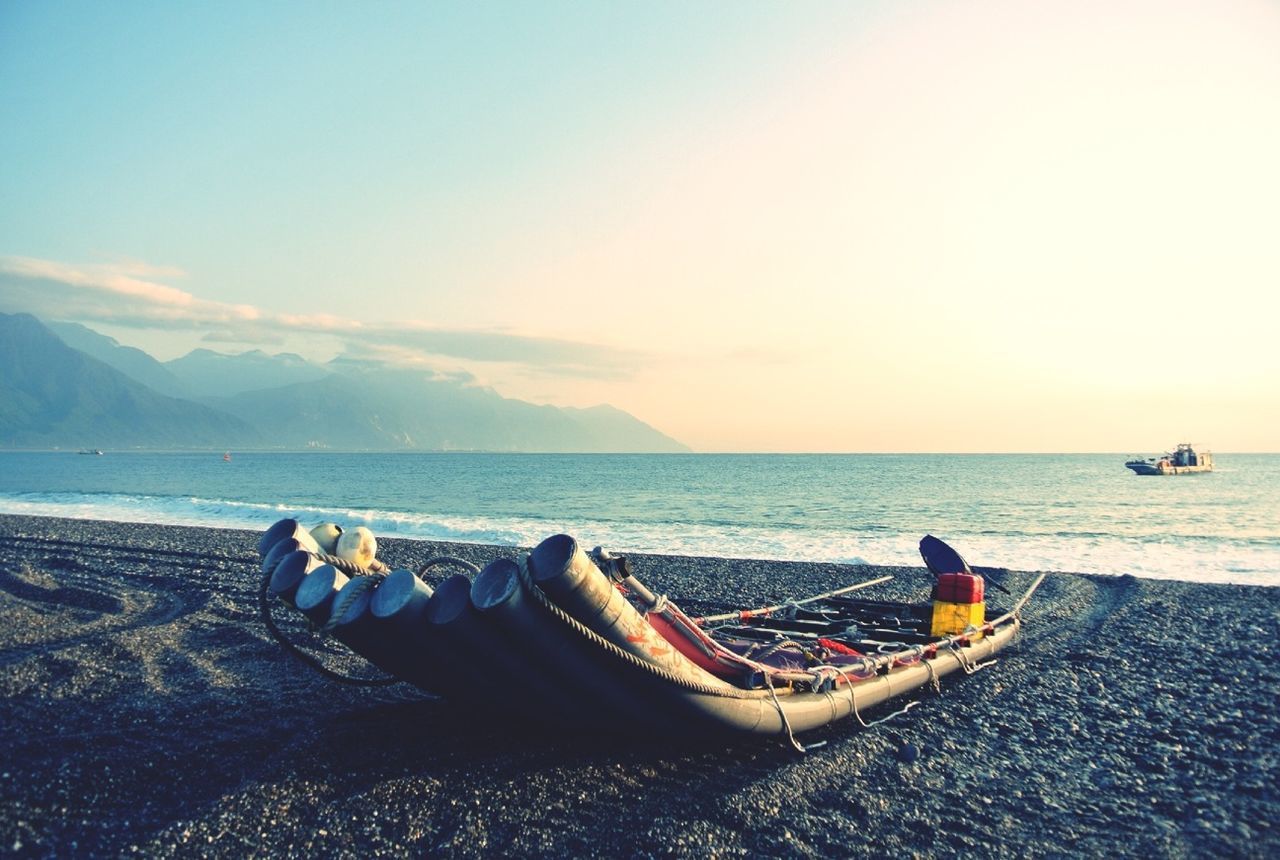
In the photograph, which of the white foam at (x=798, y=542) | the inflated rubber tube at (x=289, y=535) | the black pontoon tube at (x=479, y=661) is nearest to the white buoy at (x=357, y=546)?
the inflated rubber tube at (x=289, y=535)

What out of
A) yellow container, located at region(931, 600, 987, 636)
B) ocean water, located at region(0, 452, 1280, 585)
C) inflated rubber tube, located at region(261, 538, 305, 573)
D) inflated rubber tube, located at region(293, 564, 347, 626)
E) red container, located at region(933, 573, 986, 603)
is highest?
inflated rubber tube, located at region(261, 538, 305, 573)

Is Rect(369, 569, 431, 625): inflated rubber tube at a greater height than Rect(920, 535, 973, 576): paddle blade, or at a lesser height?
greater

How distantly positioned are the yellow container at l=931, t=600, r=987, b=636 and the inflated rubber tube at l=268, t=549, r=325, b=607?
264 inches

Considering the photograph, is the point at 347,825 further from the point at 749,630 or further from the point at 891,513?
the point at 891,513

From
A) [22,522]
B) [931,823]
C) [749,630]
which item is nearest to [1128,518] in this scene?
[749,630]

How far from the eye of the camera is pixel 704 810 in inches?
204

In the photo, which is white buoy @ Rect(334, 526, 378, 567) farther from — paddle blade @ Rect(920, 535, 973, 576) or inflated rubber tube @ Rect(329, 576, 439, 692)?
paddle blade @ Rect(920, 535, 973, 576)

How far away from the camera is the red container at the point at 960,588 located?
899 centimetres

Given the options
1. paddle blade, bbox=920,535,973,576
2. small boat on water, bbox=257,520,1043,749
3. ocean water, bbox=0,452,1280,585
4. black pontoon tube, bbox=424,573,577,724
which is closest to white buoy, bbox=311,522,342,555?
small boat on water, bbox=257,520,1043,749

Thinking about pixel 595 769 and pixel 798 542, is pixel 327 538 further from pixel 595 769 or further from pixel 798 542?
pixel 798 542

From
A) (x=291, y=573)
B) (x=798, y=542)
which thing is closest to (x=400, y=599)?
(x=291, y=573)

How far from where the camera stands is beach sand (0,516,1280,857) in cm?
484

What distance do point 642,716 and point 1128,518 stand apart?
3325cm

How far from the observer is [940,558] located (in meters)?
10.3
